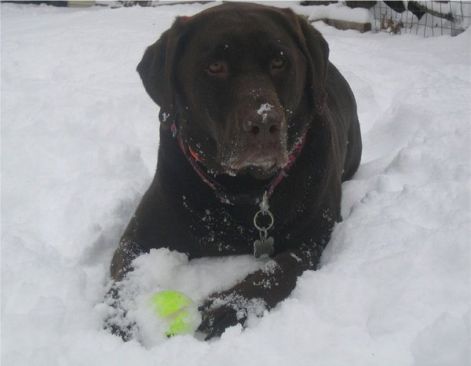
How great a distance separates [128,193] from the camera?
267 centimetres

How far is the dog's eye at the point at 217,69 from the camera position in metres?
1.93

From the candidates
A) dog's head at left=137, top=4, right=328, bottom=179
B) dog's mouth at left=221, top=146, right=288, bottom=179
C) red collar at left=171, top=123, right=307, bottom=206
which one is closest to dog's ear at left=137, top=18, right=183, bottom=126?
dog's head at left=137, top=4, right=328, bottom=179

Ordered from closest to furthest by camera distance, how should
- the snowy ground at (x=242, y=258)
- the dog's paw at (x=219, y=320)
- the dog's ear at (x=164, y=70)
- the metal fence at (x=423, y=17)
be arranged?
1. the snowy ground at (x=242, y=258)
2. the dog's paw at (x=219, y=320)
3. the dog's ear at (x=164, y=70)
4. the metal fence at (x=423, y=17)

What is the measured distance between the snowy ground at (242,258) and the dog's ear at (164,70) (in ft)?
1.89

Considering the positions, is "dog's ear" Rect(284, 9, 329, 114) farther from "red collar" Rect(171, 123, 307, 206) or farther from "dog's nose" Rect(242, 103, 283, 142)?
"dog's nose" Rect(242, 103, 283, 142)

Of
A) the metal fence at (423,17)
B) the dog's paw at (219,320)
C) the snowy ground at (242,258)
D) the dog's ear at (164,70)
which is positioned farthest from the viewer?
the metal fence at (423,17)

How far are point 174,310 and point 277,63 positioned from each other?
3.08ft

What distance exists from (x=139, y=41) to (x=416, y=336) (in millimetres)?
5181

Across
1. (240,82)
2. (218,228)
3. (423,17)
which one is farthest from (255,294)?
(423,17)

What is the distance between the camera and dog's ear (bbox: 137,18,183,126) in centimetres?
204

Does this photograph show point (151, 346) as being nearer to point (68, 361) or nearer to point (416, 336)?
point (68, 361)

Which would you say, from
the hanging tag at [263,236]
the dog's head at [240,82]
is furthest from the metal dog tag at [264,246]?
the dog's head at [240,82]

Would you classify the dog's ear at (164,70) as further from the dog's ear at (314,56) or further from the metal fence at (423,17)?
the metal fence at (423,17)

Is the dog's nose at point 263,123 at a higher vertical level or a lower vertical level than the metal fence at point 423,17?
higher
